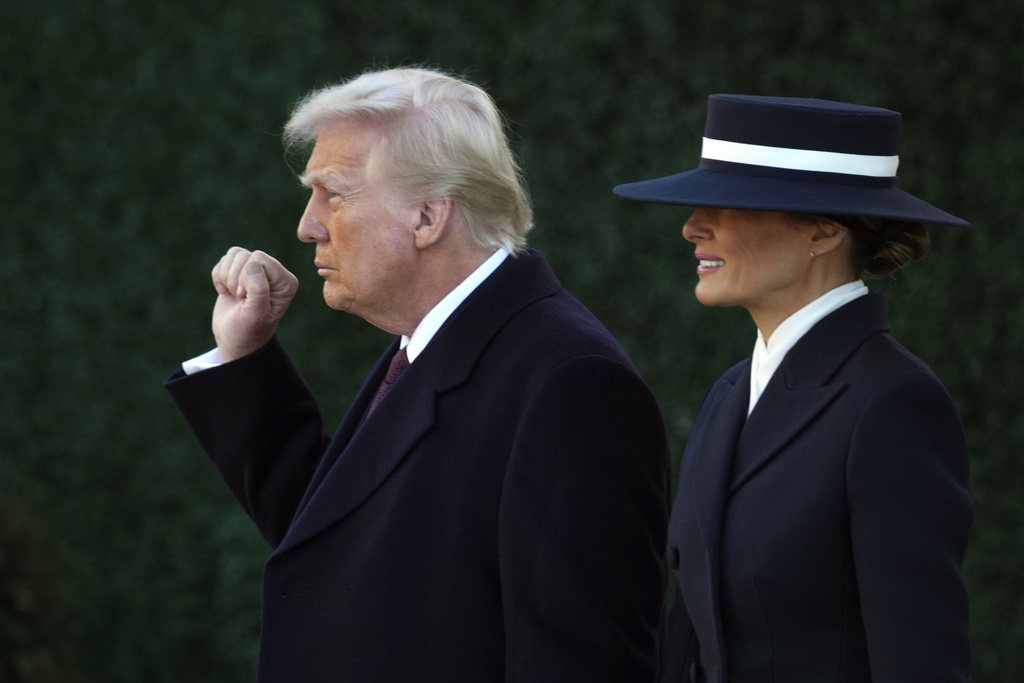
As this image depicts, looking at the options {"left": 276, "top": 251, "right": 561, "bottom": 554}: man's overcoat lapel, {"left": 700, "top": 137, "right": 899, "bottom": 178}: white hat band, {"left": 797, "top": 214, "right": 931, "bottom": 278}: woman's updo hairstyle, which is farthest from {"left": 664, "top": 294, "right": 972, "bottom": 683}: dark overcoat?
{"left": 276, "top": 251, "right": 561, "bottom": 554}: man's overcoat lapel

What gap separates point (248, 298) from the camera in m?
2.65

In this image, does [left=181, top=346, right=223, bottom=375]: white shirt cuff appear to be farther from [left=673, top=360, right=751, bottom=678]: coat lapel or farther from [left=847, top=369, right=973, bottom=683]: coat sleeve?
[left=847, top=369, right=973, bottom=683]: coat sleeve

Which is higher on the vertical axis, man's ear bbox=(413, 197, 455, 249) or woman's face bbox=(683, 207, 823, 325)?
man's ear bbox=(413, 197, 455, 249)

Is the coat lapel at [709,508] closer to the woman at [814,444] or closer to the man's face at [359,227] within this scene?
the woman at [814,444]

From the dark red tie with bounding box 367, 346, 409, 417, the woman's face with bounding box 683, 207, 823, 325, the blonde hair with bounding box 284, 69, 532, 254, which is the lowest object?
the dark red tie with bounding box 367, 346, 409, 417

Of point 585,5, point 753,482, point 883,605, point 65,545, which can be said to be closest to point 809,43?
point 585,5

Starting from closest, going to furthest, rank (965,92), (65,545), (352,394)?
(965,92)
(352,394)
(65,545)

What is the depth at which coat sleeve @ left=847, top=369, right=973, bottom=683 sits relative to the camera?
1.80 meters

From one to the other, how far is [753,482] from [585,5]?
2.62m

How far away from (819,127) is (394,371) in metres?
0.97

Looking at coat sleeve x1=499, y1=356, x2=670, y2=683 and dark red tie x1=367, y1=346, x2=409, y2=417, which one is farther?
dark red tie x1=367, y1=346, x2=409, y2=417

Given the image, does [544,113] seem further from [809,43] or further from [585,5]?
[809,43]

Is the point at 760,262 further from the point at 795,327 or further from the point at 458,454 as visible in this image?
the point at 458,454

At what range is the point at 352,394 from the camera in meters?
4.81
